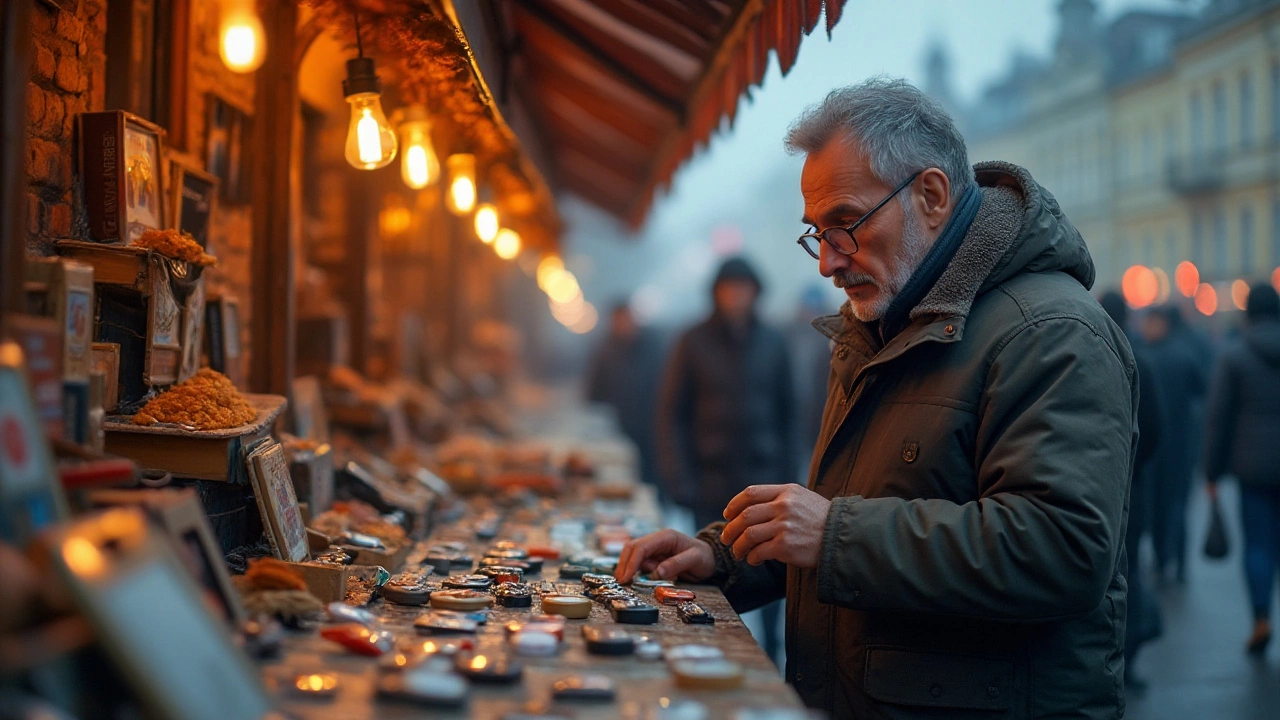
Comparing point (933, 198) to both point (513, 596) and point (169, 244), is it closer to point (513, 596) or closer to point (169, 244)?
point (513, 596)

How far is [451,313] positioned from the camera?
435 inches

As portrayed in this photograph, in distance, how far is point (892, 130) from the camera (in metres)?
2.65

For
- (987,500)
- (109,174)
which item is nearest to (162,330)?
(109,174)

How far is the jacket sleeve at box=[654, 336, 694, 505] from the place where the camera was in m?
6.96

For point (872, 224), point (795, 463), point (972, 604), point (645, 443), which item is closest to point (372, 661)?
point (972, 604)

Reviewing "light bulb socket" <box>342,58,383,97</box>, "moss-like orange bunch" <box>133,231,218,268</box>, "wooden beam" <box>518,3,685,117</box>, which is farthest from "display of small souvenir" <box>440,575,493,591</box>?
"wooden beam" <box>518,3,685,117</box>

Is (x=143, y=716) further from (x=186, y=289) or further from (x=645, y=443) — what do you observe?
(x=645, y=443)

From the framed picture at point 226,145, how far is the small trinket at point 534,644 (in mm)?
2631

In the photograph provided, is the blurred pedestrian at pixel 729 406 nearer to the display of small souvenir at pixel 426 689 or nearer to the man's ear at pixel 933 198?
the man's ear at pixel 933 198

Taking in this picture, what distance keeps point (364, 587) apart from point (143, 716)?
1.37 meters

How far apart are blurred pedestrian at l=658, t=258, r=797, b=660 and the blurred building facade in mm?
6976

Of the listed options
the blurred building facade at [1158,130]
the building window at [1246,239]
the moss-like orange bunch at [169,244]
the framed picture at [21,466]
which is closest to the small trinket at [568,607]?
the framed picture at [21,466]

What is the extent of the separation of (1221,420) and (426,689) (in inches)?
272

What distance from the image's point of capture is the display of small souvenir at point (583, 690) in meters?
1.88
